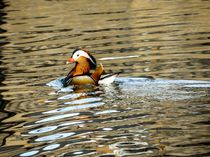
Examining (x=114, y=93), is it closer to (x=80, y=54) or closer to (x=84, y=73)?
(x=84, y=73)

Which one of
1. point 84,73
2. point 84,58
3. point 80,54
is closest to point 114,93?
point 84,73

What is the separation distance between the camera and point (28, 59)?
2127 cm

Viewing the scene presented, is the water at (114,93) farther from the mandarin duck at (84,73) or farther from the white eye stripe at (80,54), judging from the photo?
the white eye stripe at (80,54)

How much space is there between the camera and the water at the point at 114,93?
9727mm

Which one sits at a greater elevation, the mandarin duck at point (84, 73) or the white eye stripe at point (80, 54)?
the white eye stripe at point (80, 54)

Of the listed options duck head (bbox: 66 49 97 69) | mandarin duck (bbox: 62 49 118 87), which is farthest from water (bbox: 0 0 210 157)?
duck head (bbox: 66 49 97 69)

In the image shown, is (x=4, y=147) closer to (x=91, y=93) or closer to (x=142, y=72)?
(x=91, y=93)

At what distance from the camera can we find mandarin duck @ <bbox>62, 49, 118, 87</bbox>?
48.6 feet

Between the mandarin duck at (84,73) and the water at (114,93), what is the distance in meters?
0.20

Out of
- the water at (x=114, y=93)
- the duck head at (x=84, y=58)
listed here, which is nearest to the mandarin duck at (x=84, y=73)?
the duck head at (x=84, y=58)

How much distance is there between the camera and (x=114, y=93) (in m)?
13.7

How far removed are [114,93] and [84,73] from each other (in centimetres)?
184

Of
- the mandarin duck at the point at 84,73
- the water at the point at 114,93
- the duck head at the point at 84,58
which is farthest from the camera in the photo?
the duck head at the point at 84,58

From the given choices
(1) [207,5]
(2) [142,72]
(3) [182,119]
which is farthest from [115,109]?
(1) [207,5]
